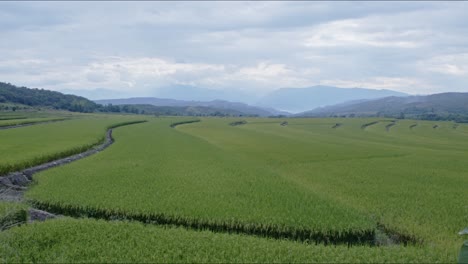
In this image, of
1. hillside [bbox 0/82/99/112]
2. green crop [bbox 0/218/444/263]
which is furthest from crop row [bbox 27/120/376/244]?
hillside [bbox 0/82/99/112]

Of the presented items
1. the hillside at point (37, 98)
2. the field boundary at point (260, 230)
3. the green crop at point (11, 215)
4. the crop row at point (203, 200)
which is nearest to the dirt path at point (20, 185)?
the crop row at point (203, 200)

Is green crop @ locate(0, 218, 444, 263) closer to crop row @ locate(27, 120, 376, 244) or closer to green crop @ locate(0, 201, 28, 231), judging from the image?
green crop @ locate(0, 201, 28, 231)

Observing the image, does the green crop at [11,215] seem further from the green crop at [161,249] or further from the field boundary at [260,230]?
the field boundary at [260,230]

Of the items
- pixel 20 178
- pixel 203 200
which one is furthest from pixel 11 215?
pixel 20 178

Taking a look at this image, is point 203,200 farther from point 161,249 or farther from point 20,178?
point 20,178

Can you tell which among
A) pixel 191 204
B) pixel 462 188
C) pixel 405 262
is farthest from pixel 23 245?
pixel 462 188

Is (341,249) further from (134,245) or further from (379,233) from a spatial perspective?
(134,245)
